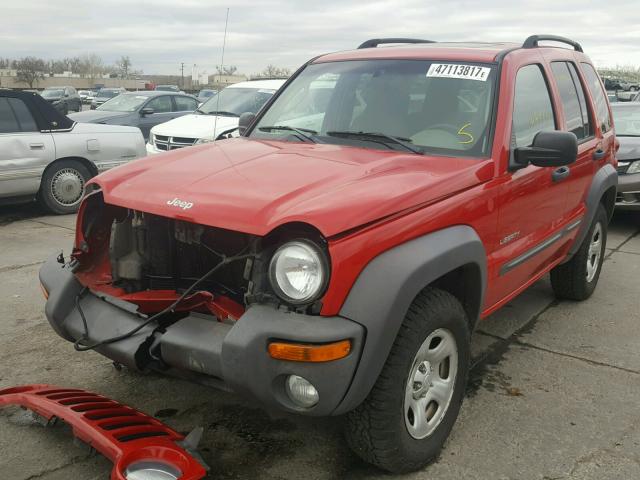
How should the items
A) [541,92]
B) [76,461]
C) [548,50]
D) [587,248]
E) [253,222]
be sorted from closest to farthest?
[253,222], [76,461], [541,92], [548,50], [587,248]

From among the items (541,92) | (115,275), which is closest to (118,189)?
(115,275)

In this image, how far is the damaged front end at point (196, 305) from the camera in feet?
7.49

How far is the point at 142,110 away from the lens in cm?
1295

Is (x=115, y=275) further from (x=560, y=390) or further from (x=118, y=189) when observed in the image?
(x=560, y=390)

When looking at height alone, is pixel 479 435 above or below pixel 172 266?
below

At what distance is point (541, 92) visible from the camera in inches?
153

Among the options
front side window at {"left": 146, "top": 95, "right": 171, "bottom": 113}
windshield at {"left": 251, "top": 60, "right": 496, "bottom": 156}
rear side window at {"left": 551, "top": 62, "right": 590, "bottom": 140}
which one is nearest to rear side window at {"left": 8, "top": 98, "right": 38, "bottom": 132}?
windshield at {"left": 251, "top": 60, "right": 496, "bottom": 156}

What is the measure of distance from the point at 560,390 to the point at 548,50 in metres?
2.18

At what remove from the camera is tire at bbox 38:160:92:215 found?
7914 mm

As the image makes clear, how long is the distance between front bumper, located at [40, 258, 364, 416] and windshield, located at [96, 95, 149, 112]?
37.7ft

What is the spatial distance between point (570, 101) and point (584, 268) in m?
1.34

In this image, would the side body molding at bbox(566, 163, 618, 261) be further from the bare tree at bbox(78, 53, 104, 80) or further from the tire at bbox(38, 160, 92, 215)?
the bare tree at bbox(78, 53, 104, 80)

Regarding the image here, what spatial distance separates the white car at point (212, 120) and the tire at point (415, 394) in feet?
22.6

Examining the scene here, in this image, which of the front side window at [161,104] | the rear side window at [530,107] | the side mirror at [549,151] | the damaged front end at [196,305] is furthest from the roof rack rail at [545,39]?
the front side window at [161,104]
